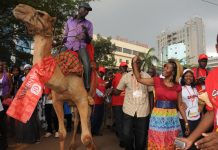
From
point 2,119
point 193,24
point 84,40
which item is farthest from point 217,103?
point 193,24

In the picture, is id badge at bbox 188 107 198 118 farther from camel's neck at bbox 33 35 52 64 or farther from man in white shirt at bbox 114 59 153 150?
camel's neck at bbox 33 35 52 64

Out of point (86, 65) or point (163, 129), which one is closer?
point (163, 129)

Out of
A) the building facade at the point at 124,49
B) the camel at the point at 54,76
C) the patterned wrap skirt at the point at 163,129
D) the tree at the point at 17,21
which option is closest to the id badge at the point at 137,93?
the patterned wrap skirt at the point at 163,129

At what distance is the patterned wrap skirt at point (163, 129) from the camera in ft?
21.6

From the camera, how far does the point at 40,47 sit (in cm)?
630

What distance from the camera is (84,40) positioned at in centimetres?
723

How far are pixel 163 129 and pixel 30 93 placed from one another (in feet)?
7.45

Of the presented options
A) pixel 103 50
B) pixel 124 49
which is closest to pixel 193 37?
pixel 103 50

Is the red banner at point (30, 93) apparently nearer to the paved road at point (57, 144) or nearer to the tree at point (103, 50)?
the paved road at point (57, 144)

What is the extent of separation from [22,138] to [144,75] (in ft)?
12.0

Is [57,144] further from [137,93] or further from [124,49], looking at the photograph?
[124,49]

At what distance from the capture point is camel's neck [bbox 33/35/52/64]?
20.6 ft

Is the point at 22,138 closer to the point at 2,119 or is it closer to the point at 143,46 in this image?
the point at 2,119

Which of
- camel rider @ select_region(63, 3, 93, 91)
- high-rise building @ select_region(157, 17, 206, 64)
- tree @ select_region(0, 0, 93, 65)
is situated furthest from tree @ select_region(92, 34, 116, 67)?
camel rider @ select_region(63, 3, 93, 91)
